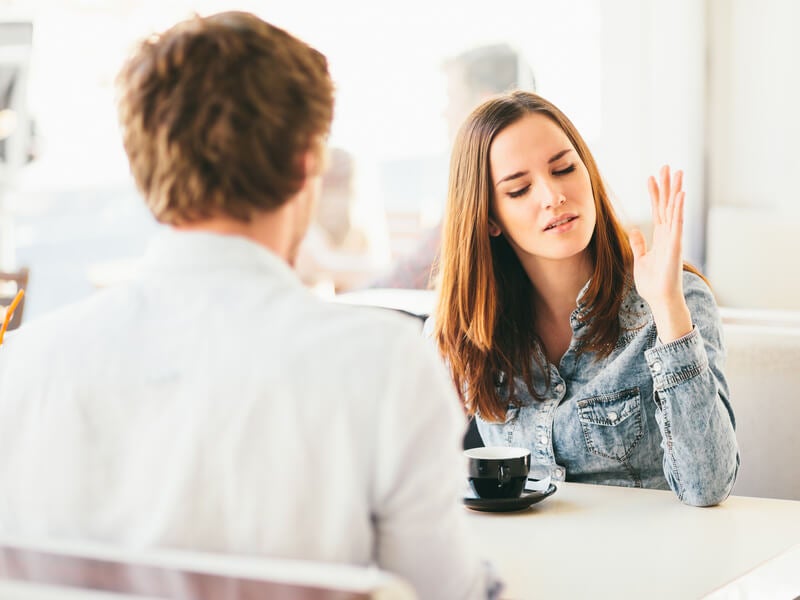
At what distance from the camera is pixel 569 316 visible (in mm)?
1882

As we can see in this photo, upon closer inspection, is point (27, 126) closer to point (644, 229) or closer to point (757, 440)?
point (644, 229)

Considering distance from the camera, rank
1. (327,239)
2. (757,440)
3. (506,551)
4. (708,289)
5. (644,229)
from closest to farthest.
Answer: (506,551), (708,289), (757,440), (644,229), (327,239)

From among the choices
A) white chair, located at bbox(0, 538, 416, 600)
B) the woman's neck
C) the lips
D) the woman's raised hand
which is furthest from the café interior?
the lips

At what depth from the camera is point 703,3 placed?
15.6ft

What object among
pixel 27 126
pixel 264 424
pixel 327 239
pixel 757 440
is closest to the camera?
pixel 264 424

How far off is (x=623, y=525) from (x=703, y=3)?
13.0ft

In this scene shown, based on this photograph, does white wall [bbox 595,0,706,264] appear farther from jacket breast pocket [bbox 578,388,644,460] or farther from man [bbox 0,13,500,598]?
man [bbox 0,13,500,598]

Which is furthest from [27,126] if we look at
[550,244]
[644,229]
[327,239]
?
[550,244]

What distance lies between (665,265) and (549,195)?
0.31m

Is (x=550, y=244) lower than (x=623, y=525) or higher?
higher

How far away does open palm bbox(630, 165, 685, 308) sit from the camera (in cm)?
149

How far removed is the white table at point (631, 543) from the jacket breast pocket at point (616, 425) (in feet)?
0.61

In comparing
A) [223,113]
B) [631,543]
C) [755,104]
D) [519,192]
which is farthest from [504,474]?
[755,104]

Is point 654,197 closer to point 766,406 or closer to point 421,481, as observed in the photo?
point 766,406
